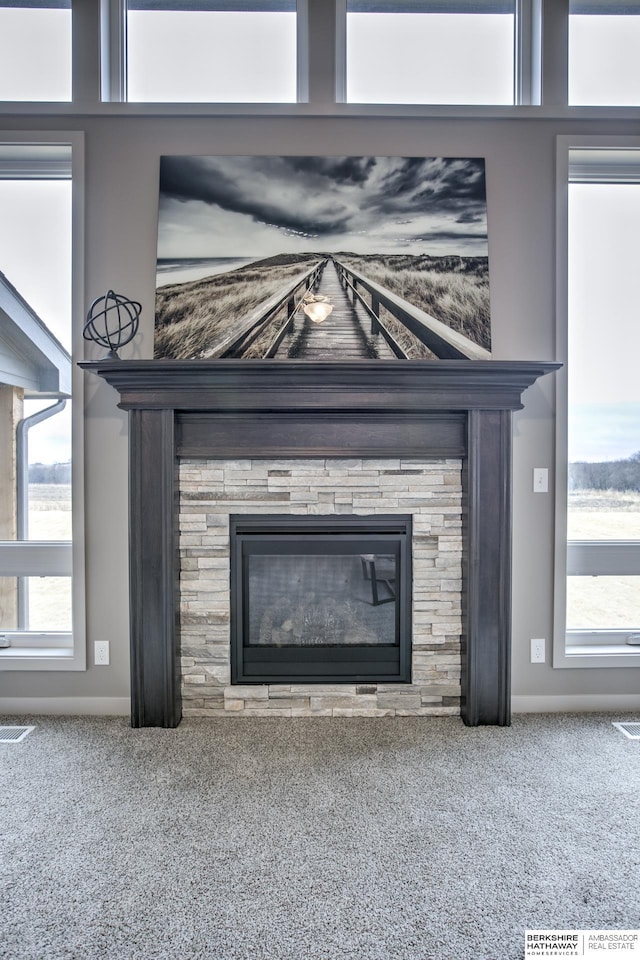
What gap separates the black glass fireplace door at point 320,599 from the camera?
7.88 feet

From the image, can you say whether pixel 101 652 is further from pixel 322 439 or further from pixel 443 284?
pixel 443 284

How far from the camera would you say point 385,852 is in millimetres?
1576

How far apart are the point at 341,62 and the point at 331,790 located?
315 centimetres

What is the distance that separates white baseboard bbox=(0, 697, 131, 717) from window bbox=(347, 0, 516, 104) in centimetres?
312

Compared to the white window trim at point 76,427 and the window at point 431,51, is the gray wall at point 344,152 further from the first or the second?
A: the window at point 431,51

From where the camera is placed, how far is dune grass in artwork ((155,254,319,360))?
240 cm

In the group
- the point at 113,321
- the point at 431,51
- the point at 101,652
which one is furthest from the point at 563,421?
the point at 101,652

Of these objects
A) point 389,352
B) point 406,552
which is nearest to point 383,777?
point 406,552

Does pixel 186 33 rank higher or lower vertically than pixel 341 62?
higher

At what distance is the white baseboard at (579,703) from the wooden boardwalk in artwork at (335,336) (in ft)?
5.86

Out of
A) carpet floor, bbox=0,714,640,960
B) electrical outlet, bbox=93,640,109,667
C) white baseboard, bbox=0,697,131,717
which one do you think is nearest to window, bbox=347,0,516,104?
electrical outlet, bbox=93,640,109,667

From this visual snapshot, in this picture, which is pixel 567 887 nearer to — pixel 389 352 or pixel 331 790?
pixel 331 790

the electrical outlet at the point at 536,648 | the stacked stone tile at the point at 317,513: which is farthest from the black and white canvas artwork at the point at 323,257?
the electrical outlet at the point at 536,648

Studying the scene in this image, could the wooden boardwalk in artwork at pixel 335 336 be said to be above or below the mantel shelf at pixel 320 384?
above
